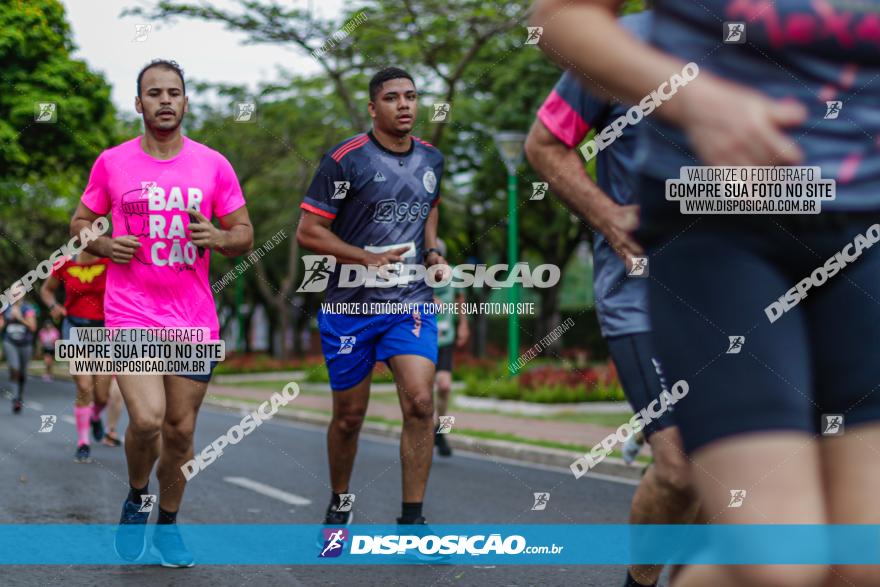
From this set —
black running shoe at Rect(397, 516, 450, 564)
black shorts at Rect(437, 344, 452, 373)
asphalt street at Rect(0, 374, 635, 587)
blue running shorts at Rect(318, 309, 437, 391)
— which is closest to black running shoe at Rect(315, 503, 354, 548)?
asphalt street at Rect(0, 374, 635, 587)

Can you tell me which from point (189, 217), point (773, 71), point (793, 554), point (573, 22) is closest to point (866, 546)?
point (793, 554)

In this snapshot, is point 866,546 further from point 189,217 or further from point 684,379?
point 189,217

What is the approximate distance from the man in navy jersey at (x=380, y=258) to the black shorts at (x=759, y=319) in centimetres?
364

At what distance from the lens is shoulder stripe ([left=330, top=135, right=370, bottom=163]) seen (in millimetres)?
5570

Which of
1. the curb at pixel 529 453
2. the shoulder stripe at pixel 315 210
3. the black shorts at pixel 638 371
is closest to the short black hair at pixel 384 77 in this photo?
the shoulder stripe at pixel 315 210

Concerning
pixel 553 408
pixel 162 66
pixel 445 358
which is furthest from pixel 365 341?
pixel 553 408

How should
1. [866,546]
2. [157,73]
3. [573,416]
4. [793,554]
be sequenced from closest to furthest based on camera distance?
[793,554], [866,546], [157,73], [573,416]

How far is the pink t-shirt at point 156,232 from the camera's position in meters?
5.18

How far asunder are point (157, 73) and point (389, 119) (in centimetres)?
103

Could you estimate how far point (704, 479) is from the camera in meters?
1.78

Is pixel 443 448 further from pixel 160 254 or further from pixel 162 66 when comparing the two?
pixel 162 66

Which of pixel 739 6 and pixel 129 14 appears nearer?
pixel 739 6

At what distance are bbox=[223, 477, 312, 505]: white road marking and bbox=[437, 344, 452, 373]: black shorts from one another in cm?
255

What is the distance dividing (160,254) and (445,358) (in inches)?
245
